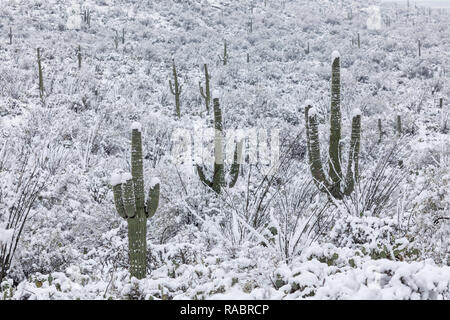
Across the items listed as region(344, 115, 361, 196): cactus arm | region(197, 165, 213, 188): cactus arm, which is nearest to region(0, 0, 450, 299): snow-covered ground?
region(197, 165, 213, 188): cactus arm

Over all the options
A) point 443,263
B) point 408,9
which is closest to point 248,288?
point 443,263

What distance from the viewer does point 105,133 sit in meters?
13.5

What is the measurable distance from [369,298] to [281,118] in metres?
16.3

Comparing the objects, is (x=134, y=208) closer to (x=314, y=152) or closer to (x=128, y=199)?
(x=128, y=199)

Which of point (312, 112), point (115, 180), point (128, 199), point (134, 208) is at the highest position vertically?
point (312, 112)

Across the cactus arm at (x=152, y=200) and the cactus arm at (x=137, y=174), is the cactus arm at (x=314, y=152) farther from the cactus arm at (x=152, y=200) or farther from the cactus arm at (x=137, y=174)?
the cactus arm at (x=137, y=174)

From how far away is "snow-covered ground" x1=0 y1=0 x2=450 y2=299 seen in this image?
3951 millimetres

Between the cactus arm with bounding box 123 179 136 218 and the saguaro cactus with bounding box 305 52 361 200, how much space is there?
115 inches

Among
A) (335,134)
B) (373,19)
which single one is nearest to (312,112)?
(335,134)

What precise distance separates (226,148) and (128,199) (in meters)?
7.39

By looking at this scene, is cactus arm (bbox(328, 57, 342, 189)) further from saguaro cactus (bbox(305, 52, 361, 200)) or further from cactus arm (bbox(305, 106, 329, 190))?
cactus arm (bbox(305, 106, 329, 190))

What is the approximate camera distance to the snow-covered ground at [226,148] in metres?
3.95

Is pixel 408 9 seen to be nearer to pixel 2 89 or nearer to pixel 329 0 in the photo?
pixel 329 0

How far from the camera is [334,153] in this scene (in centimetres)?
644
